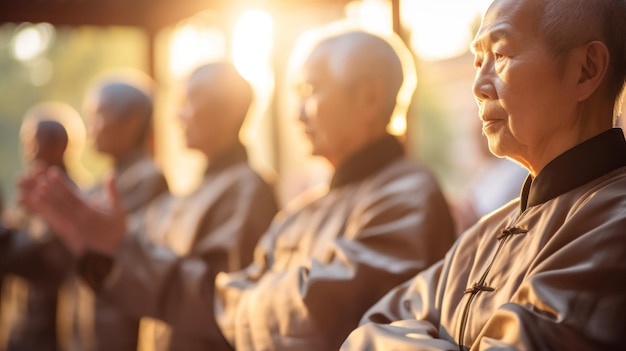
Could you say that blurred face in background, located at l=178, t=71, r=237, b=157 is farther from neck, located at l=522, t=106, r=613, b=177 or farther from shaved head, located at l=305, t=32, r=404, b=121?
neck, located at l=522, t=106, r=613, b=177

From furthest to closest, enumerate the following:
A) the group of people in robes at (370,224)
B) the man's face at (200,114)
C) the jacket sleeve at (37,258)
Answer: the jacket sleeve at (37,258) < the man's face at (200,114) < the group of people in robes at (370,224)

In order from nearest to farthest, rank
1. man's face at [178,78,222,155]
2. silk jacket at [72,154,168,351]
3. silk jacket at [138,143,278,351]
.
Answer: silk jacket at [138,143,278,351]
man's face at [178,78,222,155]
silk jacket at [72,154,168,351]

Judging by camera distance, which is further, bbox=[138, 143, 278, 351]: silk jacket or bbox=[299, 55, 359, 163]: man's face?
bbox=[138, 143, 278, 351]: silk jacket

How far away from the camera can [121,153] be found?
638cm

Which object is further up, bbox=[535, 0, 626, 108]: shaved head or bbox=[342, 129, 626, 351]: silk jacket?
bbox=[535, 0, 626, 108]: shaved head

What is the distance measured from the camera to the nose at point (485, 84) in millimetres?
2580

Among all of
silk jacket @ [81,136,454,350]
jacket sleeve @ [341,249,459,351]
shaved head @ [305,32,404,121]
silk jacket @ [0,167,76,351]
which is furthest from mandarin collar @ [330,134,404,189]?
silk jacket @ [0,167,76,351]

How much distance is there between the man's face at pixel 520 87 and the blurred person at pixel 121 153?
3.39m

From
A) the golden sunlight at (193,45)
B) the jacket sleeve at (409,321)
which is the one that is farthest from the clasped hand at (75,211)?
the golden sunlight at (193,45)

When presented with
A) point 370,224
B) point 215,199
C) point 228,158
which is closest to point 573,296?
point 370,224

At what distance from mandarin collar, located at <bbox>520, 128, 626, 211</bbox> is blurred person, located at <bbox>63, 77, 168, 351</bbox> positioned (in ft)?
11.5

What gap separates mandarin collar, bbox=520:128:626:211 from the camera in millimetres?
2471

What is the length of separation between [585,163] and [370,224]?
1364mm

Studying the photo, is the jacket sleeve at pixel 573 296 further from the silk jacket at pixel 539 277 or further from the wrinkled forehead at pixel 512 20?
the wrinkled forehead at pixel 512 20
